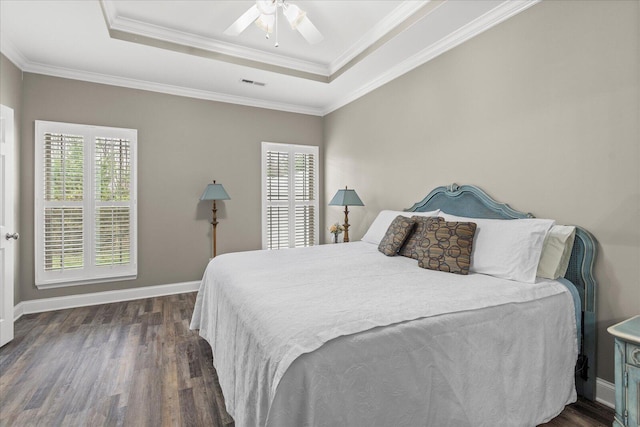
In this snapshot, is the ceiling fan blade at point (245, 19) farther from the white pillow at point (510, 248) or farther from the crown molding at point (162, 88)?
the white pillow at point (510, 248)

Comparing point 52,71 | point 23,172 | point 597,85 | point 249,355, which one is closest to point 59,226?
point 23,172

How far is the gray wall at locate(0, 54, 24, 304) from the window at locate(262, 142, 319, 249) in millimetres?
2808

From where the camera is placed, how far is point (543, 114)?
7.51 feet

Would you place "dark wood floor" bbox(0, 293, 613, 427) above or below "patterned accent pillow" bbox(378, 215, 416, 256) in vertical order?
below

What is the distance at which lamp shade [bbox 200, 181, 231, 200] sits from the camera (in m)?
4.16

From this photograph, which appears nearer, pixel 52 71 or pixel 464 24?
pixel 464 24

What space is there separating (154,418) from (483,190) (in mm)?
2898

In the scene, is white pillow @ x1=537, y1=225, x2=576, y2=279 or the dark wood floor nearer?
the dark wood floor

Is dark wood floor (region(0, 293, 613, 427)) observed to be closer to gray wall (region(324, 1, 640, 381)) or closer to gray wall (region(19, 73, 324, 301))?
gray wall (region(19, 73, 324, 301))

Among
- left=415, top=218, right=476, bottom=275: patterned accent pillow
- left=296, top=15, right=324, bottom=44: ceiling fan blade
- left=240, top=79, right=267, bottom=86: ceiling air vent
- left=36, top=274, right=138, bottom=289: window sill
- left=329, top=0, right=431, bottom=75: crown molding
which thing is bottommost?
left=36, top=274, right=138, bottom=289: window sill

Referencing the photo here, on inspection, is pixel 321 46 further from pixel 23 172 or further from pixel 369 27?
pixel 23 172

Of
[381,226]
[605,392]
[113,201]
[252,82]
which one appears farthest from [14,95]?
[605,392]

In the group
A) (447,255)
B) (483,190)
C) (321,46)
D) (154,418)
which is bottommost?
(154,418)

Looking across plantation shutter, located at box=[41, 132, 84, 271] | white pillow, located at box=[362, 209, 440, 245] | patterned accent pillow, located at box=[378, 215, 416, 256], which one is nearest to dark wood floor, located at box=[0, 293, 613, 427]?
plantation shutter, located at box=[41, 132, 84, 271]
